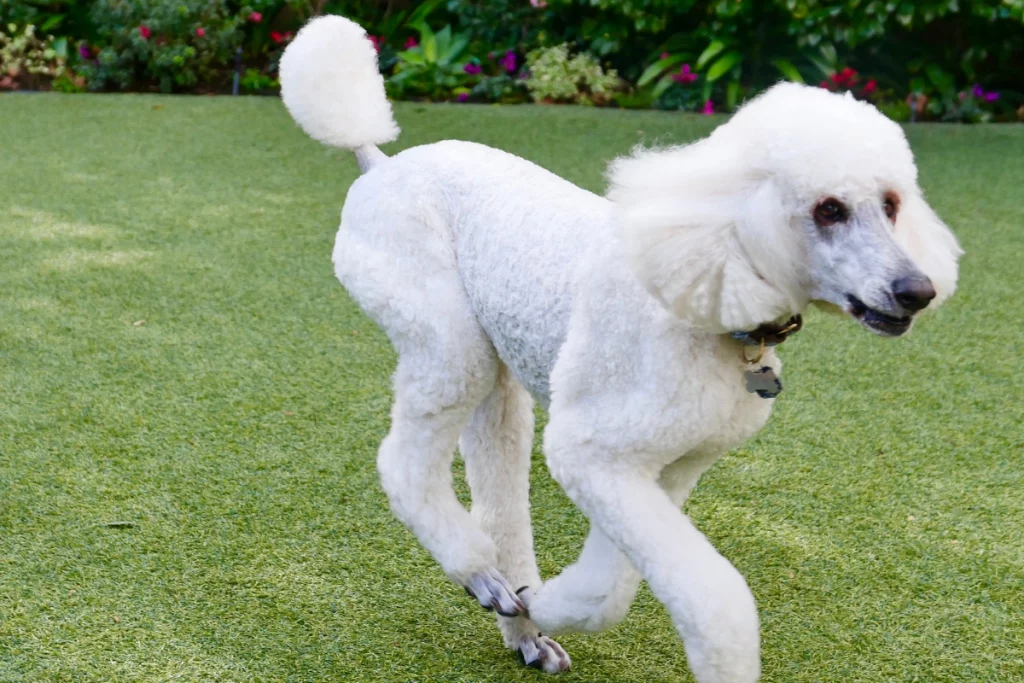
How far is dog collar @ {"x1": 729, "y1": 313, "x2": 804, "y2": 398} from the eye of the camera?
63.9 inches

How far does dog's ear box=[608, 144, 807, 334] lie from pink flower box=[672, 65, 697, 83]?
22.2 feet

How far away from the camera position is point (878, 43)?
8.12 metres

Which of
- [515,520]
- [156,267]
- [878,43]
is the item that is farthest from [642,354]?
[878,43]

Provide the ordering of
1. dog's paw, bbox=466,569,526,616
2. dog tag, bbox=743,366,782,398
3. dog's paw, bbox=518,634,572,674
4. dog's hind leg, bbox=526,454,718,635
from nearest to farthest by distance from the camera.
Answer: dog tag, bbox=743,366,782,398 → dog's hind leg, bbox=526,454,718,635 → dog's paw, bbox=466,569,526,616 → dog's paw, bbox=518,634,572,674

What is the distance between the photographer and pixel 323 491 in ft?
9.46

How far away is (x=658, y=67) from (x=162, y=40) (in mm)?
3684

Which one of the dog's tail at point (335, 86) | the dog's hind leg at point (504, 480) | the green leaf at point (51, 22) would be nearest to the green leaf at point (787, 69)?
the green leaf at point (51, 22)

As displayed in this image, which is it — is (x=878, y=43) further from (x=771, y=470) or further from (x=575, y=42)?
(x=771, y=470)

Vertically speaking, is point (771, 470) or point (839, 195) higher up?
point (839, 195)

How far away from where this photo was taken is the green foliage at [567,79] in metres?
8.20

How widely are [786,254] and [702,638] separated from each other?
0.55 meters

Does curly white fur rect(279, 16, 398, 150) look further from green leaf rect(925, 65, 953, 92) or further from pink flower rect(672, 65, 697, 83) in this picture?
green leaf rect(925, 65, 953, 92)

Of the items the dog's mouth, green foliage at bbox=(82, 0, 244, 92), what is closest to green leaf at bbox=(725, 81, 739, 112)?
green foliage at bbox=(82, 0, 244, 92)

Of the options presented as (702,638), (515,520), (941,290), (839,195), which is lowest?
(515,520)
